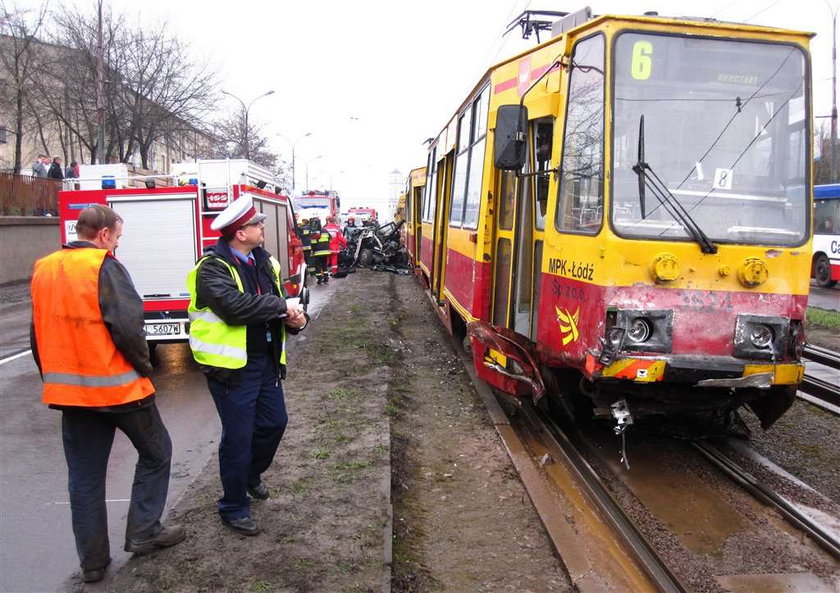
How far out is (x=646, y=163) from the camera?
191 inches

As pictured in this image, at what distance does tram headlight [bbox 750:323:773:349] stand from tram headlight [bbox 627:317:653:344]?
2.40 ft

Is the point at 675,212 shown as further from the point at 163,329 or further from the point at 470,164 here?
the point at 163,329

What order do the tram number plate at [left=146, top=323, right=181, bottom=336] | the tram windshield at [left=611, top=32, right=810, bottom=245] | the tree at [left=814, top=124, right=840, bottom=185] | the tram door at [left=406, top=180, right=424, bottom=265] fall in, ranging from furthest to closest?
1. the tree at [left=814, top=124, right=840, bottom=185]
2. the tram door at [left=406, top=180, right=424, bottom=265]
3. the tram number plate at [left=146, top=323, right=181, bottom=336]
4. the tram windshield at [left=611, top=32, right=810, bottom=245]

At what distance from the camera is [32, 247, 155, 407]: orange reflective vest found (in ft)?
11.5

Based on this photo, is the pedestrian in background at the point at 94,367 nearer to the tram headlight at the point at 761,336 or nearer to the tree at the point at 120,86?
the tram headlight at the point at 761,336

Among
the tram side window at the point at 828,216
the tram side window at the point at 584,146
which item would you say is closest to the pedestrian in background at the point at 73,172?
the tram side window at the point at 584,146

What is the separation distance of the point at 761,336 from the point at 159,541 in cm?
403

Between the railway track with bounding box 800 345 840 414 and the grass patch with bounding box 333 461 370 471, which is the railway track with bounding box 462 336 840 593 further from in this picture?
the railway track with bounding box 800 345 840 414

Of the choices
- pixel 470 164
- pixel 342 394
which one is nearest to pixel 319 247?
pixel 470 164

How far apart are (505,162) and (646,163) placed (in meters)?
1.08

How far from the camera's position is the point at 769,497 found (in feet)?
16.0

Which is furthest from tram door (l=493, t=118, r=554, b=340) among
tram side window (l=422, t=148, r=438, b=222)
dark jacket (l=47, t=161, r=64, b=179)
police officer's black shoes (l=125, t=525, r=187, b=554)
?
dark jacket (l=47, t=161, r=64, b=179)

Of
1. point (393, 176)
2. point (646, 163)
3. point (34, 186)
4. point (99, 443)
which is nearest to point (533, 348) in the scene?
point (646, 163)

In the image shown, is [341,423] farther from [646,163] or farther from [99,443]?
[646,163]
